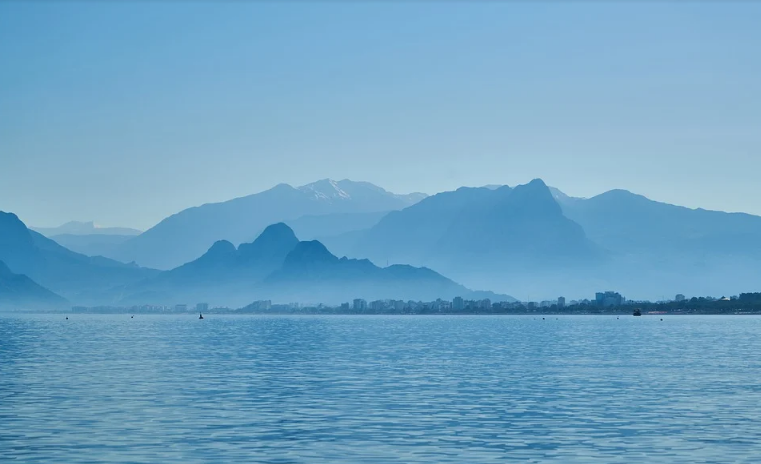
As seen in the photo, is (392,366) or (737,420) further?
(392,366)

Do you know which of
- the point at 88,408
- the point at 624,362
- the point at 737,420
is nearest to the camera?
the point at 737,420

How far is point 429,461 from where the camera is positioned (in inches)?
1735

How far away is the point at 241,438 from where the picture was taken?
50688 millimetres

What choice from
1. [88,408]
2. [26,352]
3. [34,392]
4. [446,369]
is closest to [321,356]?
[446,369]

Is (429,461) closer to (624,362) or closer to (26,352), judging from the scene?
(624,362)

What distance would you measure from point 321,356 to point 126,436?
231ft

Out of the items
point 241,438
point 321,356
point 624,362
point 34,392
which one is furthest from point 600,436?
point 321,356

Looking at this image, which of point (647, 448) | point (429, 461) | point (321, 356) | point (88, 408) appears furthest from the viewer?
point (321, 356)

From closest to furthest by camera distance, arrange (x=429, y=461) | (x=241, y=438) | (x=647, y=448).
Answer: (x=429, y=461)
(x=647, y=448)
(x=241, y=438)

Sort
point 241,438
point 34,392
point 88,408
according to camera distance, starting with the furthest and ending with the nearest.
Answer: point 34,392, point 88,408, point 241,438

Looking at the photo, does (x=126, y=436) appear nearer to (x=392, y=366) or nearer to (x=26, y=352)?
(x=392, y=366)

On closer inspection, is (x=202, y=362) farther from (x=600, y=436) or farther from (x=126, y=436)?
(x=600, y=436)

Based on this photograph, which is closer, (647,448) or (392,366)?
(647,448)

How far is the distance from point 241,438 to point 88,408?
15.7 metres
